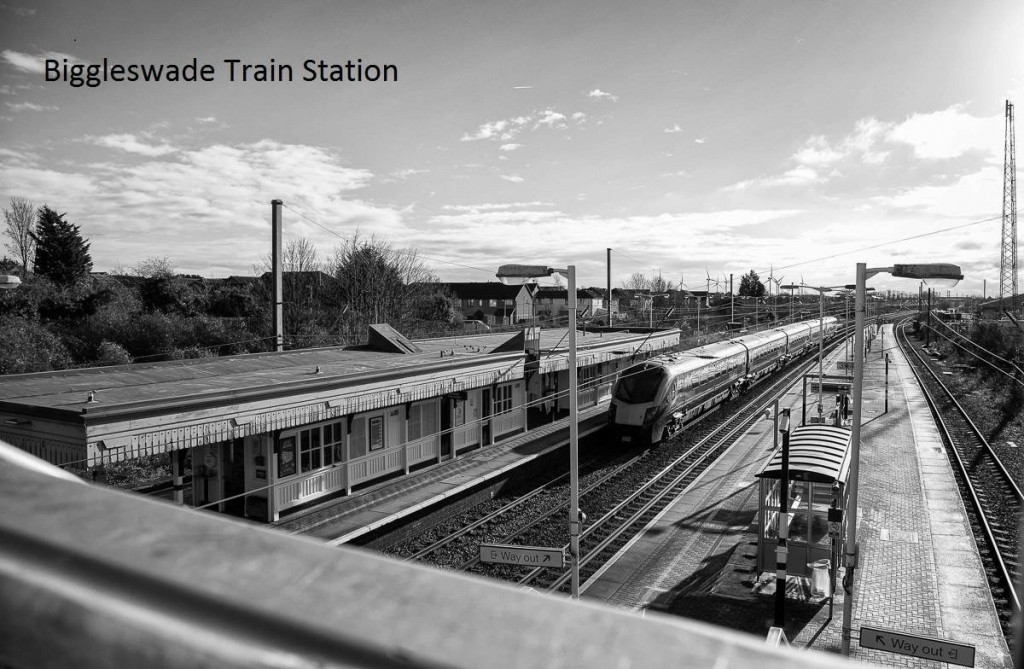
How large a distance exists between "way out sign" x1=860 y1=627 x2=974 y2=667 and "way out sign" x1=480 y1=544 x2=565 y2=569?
4.23 meters

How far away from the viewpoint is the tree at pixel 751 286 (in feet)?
355


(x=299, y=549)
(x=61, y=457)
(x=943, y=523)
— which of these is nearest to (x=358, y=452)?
(x=61, y=457)

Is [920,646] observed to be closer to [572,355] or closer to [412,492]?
[572,355]

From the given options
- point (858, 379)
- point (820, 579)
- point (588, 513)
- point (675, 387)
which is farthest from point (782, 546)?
point (675, 387)

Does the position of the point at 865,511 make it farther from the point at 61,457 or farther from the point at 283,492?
the point at 61,457

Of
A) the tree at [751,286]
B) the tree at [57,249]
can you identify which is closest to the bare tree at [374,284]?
the tree at [57,249]

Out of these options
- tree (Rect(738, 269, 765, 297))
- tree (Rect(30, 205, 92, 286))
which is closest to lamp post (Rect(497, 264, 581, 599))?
tree (Rect(30, 205, 92, 286))

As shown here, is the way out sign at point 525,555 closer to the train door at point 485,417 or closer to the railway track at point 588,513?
the railway track at point 588,513

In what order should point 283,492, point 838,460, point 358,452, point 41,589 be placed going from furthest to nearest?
point 358,452 → point 283,492 → point 838,460 → point 41,589

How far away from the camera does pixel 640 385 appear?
24.9 metres

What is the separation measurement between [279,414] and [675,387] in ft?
50.6

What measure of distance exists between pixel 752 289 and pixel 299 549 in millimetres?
114219

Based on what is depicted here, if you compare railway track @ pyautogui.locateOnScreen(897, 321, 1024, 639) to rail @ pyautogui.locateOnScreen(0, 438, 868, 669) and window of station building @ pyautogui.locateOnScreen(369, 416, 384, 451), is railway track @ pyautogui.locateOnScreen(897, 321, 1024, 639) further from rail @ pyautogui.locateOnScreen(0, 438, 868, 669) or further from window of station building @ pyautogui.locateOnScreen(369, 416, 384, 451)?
window of station building @ pyautogui.locateOnScreen(369, 416, 384, 451)

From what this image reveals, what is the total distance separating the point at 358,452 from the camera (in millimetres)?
18969
